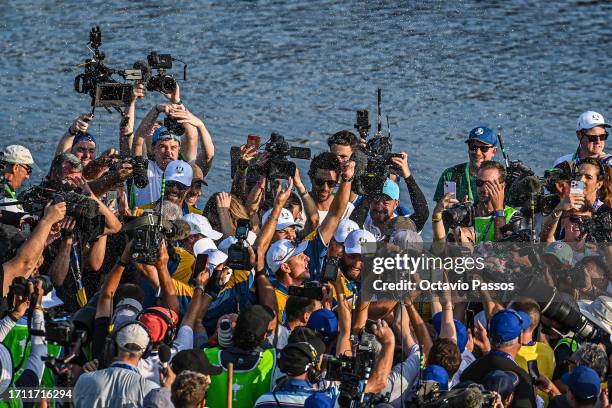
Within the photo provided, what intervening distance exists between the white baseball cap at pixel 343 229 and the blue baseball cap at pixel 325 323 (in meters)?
1.28

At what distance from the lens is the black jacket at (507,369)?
880 cm

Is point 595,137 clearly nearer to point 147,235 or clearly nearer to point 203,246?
point 203,246

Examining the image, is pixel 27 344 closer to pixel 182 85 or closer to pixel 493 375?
pixel 493 375

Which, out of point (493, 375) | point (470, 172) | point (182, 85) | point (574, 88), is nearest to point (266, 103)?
point (182, 85)

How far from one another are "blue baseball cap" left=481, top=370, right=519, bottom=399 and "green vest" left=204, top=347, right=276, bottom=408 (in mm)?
1325

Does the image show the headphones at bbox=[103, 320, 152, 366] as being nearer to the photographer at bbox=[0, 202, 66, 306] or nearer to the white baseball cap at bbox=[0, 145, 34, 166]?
the photographer at bbox=[0, 202, 66, 306]

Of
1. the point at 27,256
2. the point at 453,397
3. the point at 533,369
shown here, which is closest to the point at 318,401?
the point at 453,397

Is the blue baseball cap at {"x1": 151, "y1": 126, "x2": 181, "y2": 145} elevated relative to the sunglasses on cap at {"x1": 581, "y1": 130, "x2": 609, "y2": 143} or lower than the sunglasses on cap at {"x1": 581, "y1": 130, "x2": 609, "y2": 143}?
lower

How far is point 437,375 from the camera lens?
8742mm

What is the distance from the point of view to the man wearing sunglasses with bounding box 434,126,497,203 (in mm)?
12586

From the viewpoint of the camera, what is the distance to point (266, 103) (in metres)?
22.2

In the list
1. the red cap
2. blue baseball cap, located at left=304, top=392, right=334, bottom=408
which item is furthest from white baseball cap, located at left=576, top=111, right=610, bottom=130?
blue baseball cap, located at left=304, top=392, right=334, bottom=408

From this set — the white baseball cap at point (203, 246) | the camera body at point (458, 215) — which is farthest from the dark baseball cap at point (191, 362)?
the camera body at point (458, 215)

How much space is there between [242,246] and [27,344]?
158cm
